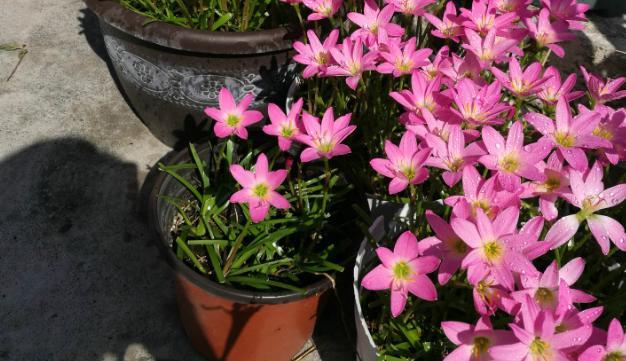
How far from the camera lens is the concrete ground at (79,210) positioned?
5.18 ft

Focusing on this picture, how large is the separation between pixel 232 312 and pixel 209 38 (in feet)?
2.39

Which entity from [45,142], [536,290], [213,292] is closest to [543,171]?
[536,290]

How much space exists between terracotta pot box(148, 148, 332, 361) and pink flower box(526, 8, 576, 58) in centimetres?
73

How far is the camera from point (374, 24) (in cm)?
133

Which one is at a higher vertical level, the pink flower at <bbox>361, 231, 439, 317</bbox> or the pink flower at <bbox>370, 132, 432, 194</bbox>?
the pink flower at <bbox>370, 132, 432, 194</bbox>

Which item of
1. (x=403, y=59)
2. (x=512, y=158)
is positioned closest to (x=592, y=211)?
(x=512, y=158)

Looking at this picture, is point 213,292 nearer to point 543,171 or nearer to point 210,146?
point 210,146

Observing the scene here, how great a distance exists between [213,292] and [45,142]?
1.15m

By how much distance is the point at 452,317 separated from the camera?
1.16 metres

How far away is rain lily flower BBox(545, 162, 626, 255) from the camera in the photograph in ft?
3.08

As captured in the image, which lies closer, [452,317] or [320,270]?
[452,317]

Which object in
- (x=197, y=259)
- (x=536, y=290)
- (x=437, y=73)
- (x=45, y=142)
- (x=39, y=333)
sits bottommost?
(x=39, y=333)

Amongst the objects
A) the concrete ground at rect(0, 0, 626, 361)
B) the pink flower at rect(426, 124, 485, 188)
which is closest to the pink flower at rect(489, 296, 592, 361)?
the pink flower at rect(426, 124, 485, 188)

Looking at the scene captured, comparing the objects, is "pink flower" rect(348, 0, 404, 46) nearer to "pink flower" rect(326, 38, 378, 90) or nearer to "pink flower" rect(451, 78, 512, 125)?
"pink flower" rect(326, 38, 378, 90)
